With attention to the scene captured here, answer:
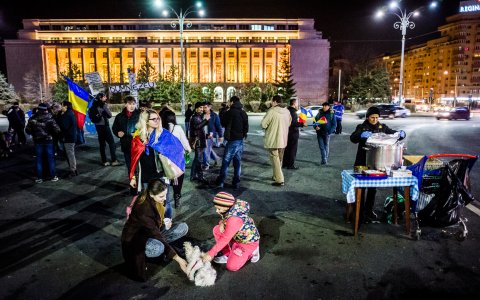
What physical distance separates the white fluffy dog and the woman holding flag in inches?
57.8

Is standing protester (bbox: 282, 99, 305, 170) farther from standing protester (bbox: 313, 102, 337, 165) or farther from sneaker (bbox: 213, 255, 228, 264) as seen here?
sneaker (bbox: 213, 255, 228, 264)

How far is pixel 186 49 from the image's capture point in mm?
83875

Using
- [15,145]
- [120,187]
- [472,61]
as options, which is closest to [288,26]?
[15,145]

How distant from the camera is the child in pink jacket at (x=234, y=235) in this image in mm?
4414

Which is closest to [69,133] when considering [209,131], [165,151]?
[209,131]

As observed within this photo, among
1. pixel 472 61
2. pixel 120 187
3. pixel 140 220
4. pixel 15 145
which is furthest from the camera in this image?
pixel 472 61

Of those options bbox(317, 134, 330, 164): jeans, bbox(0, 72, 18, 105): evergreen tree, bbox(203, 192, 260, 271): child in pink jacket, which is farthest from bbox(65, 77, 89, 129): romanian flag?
bbox(0, 72, 18, 105): evergreen tree

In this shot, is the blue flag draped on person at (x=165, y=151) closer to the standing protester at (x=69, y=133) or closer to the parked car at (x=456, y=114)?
the standing protester at (x=69, y=133)

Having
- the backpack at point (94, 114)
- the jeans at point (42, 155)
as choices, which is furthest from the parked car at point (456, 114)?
the jeans at point (42, 155)

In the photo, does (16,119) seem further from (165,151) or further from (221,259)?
(221,259)

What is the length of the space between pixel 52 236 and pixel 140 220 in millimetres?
2302

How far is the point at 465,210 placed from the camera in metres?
6.87

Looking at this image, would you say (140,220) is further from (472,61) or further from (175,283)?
(472,61)

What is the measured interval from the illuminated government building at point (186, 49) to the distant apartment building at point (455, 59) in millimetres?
61449
